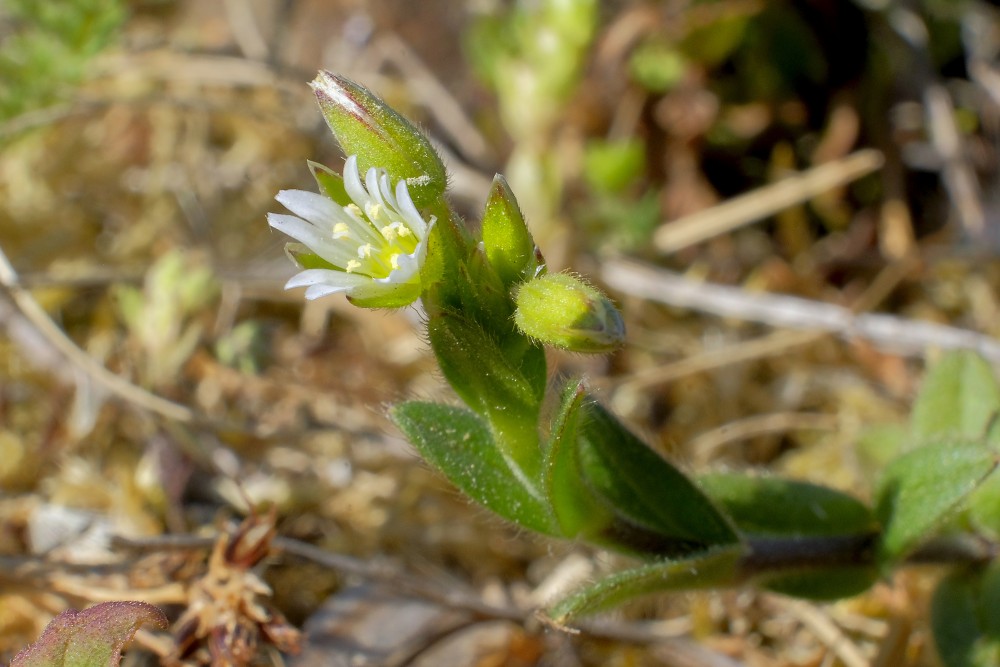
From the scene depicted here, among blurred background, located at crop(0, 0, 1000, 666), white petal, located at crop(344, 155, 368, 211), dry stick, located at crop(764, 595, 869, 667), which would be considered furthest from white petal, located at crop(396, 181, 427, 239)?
dry stick, located at crop(764, 595, 869, 667)

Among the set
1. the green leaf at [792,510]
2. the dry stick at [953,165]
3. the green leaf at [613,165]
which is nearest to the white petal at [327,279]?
the green leaf at [792,510]

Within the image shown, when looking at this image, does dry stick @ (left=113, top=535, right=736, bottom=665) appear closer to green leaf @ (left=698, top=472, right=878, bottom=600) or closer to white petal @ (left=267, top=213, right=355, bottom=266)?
green leaf @ (left=698, top=472, right=878, bottom=600)

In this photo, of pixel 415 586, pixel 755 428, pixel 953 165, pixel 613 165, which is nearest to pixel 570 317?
pixel 415 586

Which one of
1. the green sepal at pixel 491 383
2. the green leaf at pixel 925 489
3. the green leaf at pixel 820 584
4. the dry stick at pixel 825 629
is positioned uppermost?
the green sepal at pixel 491 383

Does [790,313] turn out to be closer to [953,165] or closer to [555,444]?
[953,165]

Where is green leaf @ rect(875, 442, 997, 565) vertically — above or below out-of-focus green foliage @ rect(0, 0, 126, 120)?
below

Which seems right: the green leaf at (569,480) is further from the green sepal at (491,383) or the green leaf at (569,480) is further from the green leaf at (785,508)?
the green leaf at (785,508)
